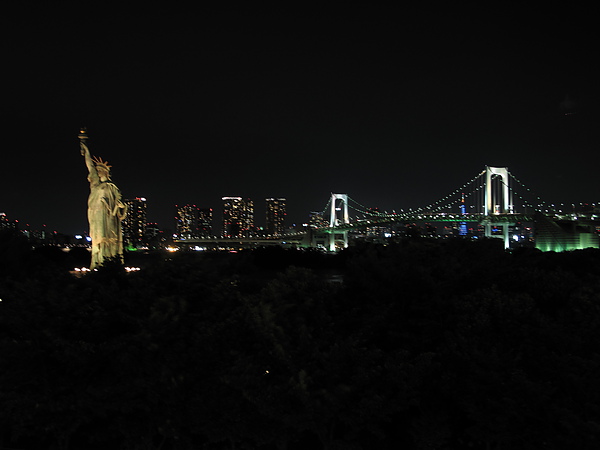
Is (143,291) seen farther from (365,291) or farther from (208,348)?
(365,291)

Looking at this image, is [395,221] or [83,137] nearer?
[83,137]

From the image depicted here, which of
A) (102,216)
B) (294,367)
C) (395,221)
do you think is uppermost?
(395,221)

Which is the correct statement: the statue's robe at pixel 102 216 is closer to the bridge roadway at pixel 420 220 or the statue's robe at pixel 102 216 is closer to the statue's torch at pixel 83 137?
the statue's torch at pixel 83 137

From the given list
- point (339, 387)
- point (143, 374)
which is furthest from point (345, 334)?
point (143, 374)

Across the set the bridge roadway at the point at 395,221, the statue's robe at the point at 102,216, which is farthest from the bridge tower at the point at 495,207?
the statue's robe at the point at 102,216

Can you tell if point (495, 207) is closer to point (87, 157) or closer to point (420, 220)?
point (420, 220)

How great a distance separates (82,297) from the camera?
272 inches

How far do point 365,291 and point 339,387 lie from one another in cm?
244

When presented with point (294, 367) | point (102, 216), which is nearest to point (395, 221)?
point (102, 216)

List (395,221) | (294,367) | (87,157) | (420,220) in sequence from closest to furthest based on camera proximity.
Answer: (294,367), (87,157), (420,220), (395,221)

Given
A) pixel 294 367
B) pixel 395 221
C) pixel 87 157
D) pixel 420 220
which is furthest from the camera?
pixel 395 221

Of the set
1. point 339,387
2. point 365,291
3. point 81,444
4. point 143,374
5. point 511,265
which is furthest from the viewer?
point 511,265

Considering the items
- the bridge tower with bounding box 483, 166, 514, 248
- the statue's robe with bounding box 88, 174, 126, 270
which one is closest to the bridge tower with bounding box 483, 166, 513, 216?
the bridge tower with bounding box 483, 166, 514, 248

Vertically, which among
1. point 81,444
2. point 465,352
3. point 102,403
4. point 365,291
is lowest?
point 81,444
